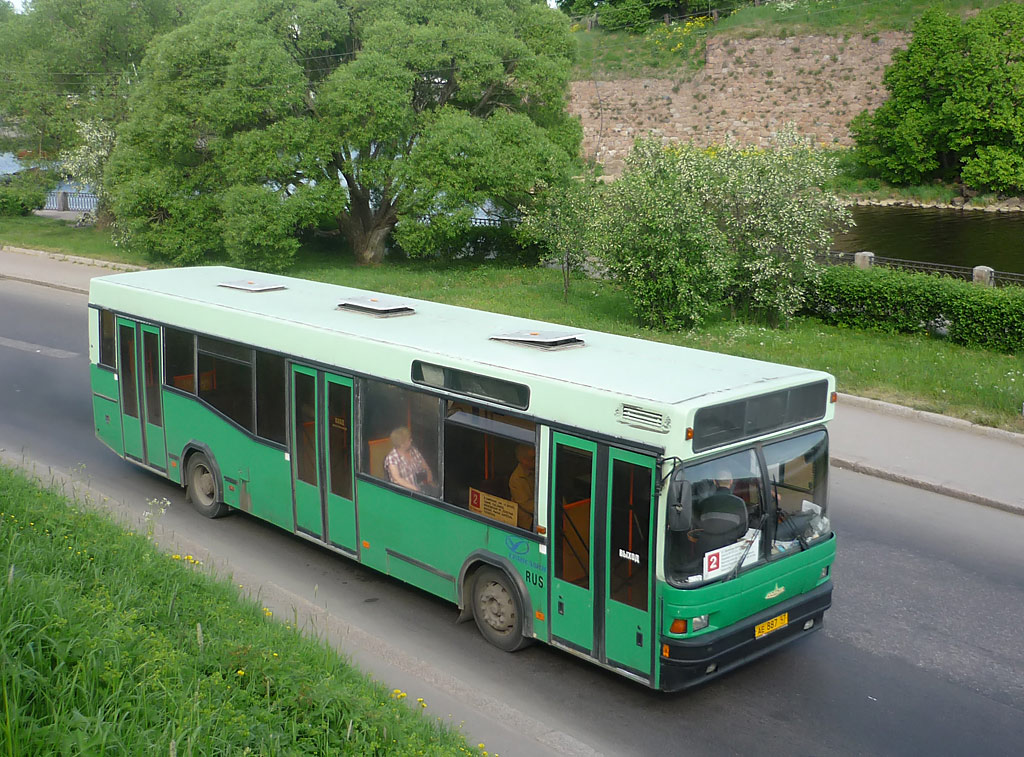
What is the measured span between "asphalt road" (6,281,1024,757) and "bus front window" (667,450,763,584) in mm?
1164

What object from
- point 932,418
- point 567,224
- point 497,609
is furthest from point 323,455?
point 567,224

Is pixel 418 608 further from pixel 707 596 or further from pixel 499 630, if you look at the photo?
pixel 707 596

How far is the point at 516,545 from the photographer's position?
7867mm

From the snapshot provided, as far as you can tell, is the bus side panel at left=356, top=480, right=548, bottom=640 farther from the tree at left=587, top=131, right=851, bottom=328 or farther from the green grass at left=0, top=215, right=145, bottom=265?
the green grass at left=0, top=215, right=145, bottom=265

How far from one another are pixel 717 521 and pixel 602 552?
0.83 m

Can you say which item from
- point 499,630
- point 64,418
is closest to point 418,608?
point 499,630

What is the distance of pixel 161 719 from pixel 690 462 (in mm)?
3564

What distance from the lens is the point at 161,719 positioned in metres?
4.99

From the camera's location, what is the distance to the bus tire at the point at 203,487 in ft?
36.3

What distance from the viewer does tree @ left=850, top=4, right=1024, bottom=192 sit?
4919 cm

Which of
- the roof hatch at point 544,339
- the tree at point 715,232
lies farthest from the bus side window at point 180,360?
the tree at point 715,232

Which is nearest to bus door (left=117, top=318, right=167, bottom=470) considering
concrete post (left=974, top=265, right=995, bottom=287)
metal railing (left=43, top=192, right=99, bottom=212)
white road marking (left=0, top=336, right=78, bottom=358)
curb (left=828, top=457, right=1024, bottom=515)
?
white road marking (left=0, top=336, right=78, bottom=358)

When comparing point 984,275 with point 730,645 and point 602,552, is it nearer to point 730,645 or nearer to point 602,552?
point 730,645

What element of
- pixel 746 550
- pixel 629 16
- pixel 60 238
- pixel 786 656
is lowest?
pixel 786 656
